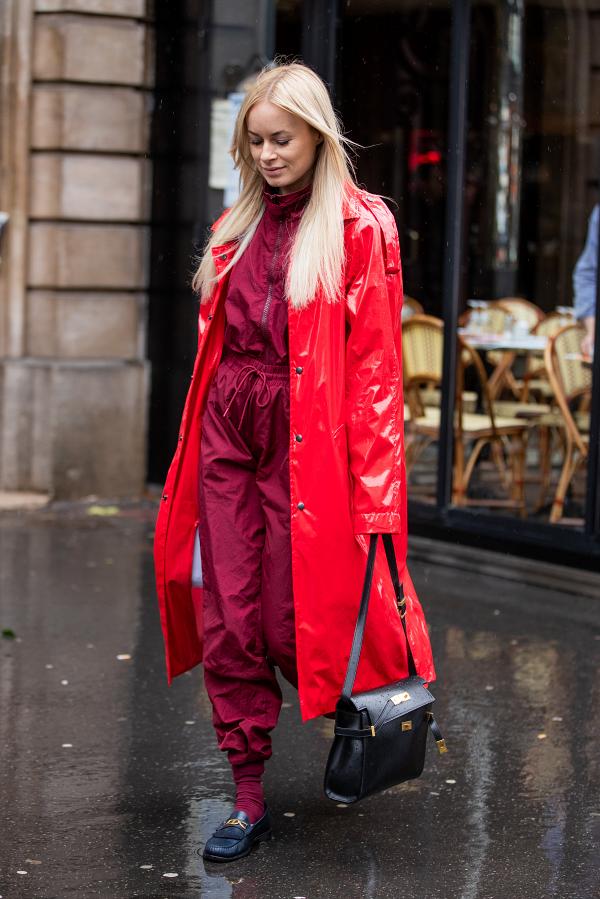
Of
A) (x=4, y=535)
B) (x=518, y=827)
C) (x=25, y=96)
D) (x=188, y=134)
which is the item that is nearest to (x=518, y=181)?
(x=188, y=134)

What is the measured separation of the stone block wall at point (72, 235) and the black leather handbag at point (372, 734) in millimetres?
5648

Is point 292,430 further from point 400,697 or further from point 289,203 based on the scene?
point 400,697

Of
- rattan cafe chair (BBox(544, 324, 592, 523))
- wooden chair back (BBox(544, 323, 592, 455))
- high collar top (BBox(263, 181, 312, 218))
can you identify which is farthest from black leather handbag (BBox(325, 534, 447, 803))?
wooden chair back (BBox(544, 323, 592, 455))

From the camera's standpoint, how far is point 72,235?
9.30m

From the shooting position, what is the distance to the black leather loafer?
3.97 m

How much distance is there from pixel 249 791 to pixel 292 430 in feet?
3.18

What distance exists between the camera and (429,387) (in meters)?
9.04

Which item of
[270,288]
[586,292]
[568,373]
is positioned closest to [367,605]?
[270,288]

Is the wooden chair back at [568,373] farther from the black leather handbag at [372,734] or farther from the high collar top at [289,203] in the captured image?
the black leather handbag at [372,734]

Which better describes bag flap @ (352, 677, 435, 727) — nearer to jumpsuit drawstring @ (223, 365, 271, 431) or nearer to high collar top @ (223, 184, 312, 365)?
jumpsuit drawstring @ (223, 365, 271, 431)

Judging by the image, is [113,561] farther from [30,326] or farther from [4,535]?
[30,326]

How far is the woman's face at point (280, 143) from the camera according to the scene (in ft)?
12.7

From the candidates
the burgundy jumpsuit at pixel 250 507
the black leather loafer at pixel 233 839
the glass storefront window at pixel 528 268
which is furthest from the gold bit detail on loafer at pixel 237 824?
the glass storefront window at pixel 528 268

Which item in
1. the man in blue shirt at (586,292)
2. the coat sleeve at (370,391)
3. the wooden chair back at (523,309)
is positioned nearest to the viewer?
the coat sleeve at (370,391)
